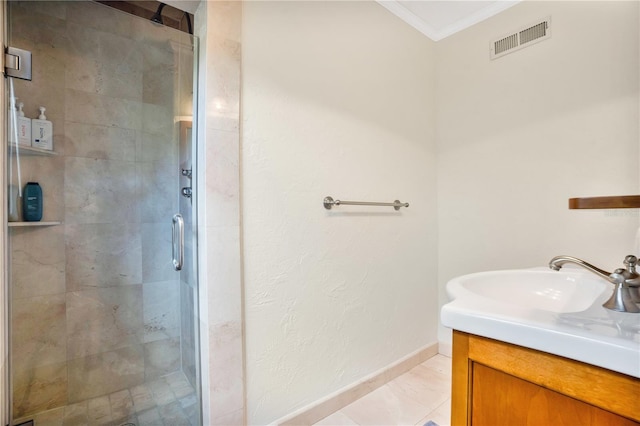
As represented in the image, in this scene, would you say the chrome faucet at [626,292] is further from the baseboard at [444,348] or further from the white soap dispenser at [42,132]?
the white soap dispenser at [42,132]

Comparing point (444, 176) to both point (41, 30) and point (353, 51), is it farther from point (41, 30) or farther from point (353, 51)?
point (41, 30)

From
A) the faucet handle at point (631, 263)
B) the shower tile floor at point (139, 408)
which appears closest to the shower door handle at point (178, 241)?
the shower tile floor at point (139, 408)

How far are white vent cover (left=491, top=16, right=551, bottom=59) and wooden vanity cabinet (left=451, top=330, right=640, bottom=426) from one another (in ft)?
6.15

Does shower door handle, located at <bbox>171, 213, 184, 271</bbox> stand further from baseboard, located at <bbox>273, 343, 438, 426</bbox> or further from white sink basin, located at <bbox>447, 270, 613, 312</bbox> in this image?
white sink basin, located at <bbox>447, 270, 613, 312</bbox>

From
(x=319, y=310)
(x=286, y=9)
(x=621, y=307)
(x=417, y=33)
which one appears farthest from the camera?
(x=417, y=33)

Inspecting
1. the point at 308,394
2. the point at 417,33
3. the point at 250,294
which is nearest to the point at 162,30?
the point at 250,294

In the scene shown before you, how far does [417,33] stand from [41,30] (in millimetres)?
2082

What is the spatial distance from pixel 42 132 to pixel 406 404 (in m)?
2.23

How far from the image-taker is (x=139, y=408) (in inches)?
54.9

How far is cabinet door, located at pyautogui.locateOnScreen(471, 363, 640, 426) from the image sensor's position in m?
0.54

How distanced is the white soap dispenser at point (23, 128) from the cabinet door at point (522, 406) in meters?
1.79

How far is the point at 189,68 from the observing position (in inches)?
50.0

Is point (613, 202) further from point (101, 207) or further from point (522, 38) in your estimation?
point (101, 207)

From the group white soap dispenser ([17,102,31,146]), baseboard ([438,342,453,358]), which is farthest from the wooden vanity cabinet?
white soap dispenser ([17,102,31,146])
